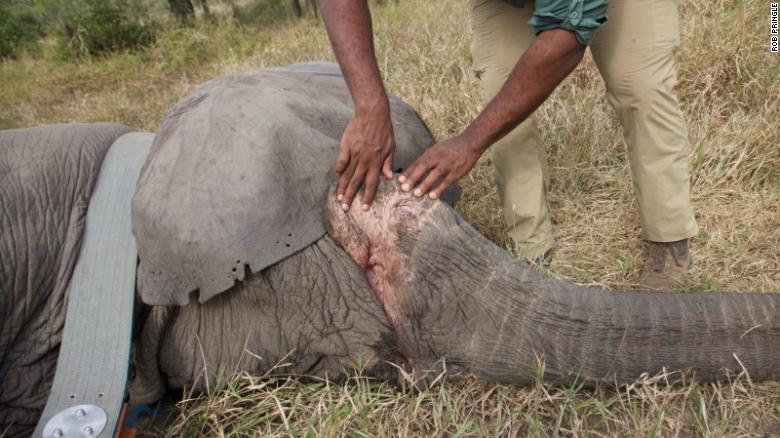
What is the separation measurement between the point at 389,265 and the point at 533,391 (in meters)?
0.59

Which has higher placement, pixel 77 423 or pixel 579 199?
pixel 77 423

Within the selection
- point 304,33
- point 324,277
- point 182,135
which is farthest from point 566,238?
point 304,33

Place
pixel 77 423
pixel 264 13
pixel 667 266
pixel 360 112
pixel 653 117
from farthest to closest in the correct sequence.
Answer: pixel 264 13, pixel 667 266, pixel 653 117, pixel 360 112, pixel 77 423

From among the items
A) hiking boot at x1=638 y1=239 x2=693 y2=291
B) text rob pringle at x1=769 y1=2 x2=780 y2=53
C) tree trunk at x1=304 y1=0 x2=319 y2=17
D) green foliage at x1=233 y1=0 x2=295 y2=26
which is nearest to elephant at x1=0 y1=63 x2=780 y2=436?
hiking boot at x1=638 y1=239 x2=693 y2=291

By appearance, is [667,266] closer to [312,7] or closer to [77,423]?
[77,423]

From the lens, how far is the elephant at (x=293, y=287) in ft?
5.53

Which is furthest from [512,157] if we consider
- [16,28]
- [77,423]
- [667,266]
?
[16,28]

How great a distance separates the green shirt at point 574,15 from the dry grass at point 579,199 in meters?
1.07

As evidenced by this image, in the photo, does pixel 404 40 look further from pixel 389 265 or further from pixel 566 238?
pixel 389 265

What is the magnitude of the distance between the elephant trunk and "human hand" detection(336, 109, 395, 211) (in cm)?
6

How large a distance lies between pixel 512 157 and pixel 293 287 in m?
1.38

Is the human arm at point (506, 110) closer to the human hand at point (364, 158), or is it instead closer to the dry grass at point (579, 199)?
the human hand at point (364, 158)

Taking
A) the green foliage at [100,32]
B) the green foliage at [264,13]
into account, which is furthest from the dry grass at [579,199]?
the green foliage at [264,13]

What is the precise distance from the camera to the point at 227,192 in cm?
173
